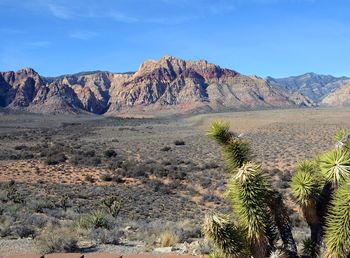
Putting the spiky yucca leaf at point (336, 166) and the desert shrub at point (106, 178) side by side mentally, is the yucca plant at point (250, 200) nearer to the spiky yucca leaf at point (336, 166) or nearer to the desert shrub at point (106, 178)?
the spiky yucca leaf at point (336, 166)

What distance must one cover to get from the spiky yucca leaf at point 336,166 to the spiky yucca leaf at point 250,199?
0.79 m

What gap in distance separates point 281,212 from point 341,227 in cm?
149

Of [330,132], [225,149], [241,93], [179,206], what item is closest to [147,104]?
[241,93]

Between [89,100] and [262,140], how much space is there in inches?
6148

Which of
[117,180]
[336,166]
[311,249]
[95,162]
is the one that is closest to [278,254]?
[311,249]

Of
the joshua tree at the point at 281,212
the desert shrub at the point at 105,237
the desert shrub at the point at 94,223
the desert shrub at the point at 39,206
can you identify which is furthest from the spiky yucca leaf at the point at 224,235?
the desert shrub at the point at 39,206

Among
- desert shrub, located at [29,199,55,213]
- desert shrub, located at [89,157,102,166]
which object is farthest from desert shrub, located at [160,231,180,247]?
desert shrub, located at [89,157,102,166]

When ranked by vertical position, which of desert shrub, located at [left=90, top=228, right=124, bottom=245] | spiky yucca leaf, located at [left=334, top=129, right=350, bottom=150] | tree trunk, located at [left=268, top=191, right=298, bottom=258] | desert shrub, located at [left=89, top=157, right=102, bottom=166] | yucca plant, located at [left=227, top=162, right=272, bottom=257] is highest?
spiky yucca leaf, located at [left=334, top=129, right=350, bottom=150]

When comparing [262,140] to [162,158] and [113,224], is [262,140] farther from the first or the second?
[113,224]

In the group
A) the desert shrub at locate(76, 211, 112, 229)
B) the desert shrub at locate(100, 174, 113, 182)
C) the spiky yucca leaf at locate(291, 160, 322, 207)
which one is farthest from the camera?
the desert shrub at locate(100, 174, 113, 182)

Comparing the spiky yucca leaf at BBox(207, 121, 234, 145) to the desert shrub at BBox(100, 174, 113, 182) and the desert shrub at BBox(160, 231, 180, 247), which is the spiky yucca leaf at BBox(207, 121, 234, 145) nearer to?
the desert shrub at BBox(160, 231, 180, 247)

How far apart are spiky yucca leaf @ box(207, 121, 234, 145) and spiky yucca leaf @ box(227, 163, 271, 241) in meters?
1.22

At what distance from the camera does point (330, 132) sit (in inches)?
2074

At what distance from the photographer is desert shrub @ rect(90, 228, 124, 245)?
9992 millimetres
